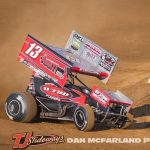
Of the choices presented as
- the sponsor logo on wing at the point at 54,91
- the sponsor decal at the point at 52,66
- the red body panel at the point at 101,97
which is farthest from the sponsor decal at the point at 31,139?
the sponsor decal at the point at 52,66

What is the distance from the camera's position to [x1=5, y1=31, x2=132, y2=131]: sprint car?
1089 cm

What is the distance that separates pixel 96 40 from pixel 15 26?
4784mm

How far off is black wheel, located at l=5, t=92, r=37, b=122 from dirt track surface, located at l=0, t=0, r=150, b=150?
9.2 inches

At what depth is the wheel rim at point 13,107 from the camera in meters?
11.1

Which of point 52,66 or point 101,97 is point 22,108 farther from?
point 101,97

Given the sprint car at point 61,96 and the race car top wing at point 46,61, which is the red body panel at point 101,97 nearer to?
the sprint car at point 61,96

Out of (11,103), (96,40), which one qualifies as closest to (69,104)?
(11,103)

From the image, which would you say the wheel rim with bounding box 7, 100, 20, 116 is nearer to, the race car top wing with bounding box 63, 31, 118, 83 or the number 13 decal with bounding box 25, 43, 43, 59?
the number 13 decal with bounding box 25, 43, 43, 59

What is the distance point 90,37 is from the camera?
2550cm

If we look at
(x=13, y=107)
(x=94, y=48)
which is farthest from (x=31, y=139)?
(x=94, y=48)

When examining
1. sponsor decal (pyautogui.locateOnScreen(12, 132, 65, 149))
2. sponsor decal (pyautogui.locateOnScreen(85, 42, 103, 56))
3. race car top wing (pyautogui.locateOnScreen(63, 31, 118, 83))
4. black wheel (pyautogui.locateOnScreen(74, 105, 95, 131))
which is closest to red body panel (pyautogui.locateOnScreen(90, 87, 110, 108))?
black wheel (pyautogui.locateOnScreen(74, 105, 95, 131))

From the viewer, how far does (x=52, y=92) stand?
11352 mm

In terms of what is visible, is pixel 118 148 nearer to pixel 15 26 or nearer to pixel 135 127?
pixel 135 127

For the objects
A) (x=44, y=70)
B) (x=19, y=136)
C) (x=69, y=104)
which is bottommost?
(x=19, y=136)
